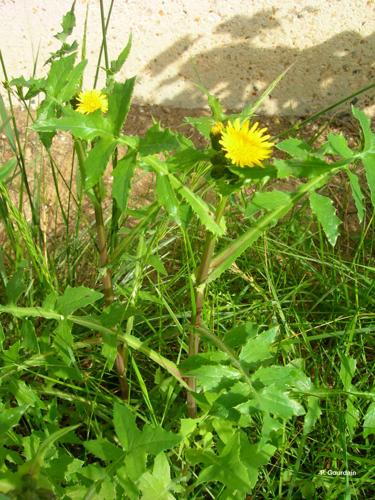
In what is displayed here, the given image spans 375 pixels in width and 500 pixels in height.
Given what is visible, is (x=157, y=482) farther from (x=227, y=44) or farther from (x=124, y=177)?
(x=227, y=44)

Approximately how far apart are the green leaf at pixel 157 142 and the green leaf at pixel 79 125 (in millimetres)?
63

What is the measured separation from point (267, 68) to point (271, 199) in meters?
1.68

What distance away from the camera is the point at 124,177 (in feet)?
2.97

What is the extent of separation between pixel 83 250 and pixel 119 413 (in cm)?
77

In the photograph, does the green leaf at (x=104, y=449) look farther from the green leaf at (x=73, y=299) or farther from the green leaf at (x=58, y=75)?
the green leaf at (x=58, y=75)

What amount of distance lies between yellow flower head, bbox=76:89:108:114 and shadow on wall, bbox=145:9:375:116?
143 centimetres

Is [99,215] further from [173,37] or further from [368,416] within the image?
[173,37]

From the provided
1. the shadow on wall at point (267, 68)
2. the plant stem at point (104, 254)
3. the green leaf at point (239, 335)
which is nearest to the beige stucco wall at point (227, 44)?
the shadow on wall at point (267, 68)

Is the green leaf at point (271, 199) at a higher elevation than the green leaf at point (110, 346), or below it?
higher

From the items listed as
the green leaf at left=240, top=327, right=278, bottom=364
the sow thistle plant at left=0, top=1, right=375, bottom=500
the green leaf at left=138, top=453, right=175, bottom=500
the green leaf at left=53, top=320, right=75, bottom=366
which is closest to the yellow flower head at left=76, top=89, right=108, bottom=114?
the sow thistle plant at left=0, top=1, right=375, bottom=500

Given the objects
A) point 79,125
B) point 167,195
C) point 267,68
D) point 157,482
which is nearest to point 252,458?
point 157,482

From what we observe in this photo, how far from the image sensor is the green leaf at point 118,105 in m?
0.91

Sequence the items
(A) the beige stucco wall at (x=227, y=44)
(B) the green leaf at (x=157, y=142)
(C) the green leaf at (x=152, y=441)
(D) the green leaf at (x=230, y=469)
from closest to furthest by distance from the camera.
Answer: (B) the green leaf at (x=157, y=142), (C) the green leaf at (x=152, y=441), (D) the green leaf at (x=230, y=469), (A) the beige stucco wall at (x=227, y=44)

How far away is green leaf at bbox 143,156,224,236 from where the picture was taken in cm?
91
